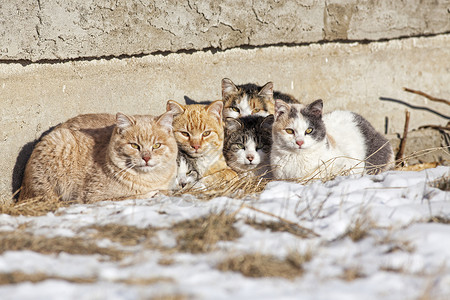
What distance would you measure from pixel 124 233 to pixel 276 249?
0.86m

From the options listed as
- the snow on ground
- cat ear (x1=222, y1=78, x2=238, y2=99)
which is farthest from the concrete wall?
the snow on ground

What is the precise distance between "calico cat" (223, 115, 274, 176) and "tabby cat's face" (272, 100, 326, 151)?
10.7 inches

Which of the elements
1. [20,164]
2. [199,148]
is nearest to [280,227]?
[199,148]

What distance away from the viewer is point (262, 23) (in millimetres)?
5035

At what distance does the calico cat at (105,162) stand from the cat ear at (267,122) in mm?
1065

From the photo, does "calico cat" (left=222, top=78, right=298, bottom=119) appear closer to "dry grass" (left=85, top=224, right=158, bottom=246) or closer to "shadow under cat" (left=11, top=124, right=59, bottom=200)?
"shadow under cat" (left=11, top=124, right=59, bottom=200)

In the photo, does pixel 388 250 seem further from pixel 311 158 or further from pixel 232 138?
Answer: pixel 232 138

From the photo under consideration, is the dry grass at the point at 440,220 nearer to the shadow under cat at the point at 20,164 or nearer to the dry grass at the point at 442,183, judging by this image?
the dry grass at the point at 442,183

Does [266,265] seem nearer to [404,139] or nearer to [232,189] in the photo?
[232,189]

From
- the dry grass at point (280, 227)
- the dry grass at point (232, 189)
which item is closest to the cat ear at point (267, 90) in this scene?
the dry grass at point (232, 189)

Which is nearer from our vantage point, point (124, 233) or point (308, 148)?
point (124, 233)

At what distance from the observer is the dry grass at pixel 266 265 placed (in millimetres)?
2274

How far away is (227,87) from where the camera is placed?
4887 mm

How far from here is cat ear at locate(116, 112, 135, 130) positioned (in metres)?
3.79
